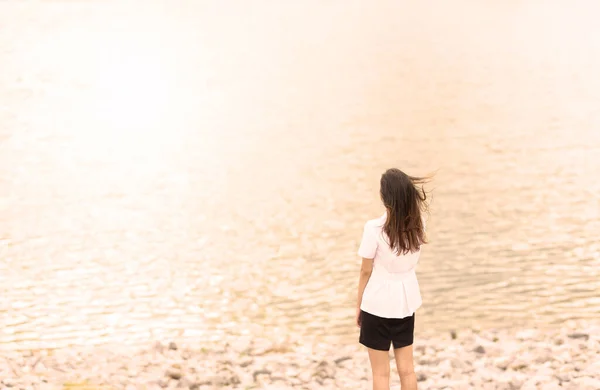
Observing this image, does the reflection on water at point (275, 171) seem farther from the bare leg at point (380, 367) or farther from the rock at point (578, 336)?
the bare leg at point (380, 367)

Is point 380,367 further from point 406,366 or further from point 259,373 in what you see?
point 259,373

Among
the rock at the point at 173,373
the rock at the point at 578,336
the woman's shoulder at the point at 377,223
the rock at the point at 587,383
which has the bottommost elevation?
the rock at the point at 587,383

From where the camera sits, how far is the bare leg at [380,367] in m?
5.93

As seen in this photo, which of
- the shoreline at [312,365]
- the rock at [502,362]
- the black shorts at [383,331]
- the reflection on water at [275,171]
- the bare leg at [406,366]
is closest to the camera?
the black shorts at [383,331]

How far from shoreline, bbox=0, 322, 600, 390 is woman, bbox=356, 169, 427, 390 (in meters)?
1.69

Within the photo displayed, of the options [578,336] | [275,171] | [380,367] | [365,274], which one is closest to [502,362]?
[578,336]

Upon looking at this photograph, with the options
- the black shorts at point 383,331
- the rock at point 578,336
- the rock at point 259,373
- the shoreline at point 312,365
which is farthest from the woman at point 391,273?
the rock at point 578,336

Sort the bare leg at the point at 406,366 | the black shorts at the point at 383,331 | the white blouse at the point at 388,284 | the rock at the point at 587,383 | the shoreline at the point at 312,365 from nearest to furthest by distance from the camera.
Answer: the white blouse at the point at 388,284
the black shorts at the point at 383,331
the bare leg at the point at 406,366
the rock at the point at 587,383
the shoreline at the point at 312,365

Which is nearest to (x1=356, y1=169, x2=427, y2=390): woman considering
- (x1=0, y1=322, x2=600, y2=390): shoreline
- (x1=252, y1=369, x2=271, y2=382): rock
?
(x1=0, y1=322, x2=600, y2=390): shoreline

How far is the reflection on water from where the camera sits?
11086mm

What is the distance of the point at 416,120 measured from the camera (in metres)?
26.4

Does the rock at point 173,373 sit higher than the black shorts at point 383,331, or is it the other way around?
the black shorts at point 383,331

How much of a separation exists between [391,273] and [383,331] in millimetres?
415

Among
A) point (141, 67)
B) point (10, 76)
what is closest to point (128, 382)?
point (10, 76)
